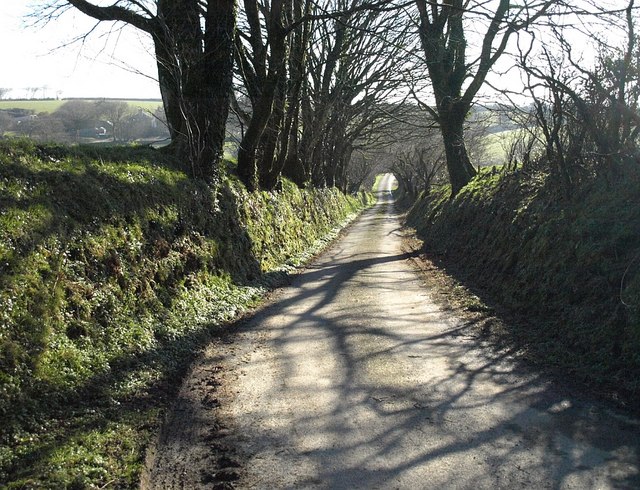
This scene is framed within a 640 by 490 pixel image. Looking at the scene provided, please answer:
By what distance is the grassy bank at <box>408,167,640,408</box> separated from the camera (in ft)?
20.4

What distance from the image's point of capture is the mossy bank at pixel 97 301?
4445mm

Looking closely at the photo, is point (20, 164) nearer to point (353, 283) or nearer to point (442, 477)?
point (442, 477)

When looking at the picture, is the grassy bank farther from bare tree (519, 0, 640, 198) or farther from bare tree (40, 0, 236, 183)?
bare tree (40, 0, 236, 183)

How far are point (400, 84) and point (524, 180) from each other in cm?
1318

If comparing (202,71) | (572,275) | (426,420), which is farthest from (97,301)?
(202,71)

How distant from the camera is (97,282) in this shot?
6.75 metres

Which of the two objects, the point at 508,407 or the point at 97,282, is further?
the point at 97,282

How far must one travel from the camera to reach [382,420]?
5.11 meters

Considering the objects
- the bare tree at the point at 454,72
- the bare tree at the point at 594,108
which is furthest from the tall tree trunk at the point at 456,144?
the bare tree at the point at 594,108

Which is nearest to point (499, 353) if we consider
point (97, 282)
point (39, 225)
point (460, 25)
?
point (97, 282)

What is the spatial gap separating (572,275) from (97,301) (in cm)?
645

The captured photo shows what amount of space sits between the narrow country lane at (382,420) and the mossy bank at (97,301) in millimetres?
436

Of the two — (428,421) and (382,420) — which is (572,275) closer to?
(428,421)

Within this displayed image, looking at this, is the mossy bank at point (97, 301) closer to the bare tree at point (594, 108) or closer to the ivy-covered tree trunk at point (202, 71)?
the ivy-covered tree trunk at point (202, 71)
